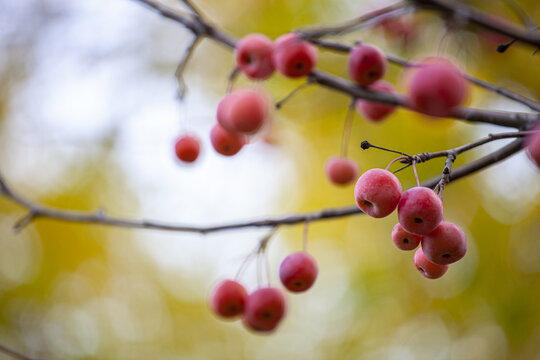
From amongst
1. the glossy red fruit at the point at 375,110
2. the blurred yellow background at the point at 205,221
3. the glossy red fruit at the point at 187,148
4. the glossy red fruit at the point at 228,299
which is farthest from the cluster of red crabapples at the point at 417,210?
the blurred yellow background at the point at 205,221

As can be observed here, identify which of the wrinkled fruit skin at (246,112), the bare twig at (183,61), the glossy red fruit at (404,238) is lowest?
the glossy red fruit at (404,238)

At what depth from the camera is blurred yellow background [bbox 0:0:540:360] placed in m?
3.61

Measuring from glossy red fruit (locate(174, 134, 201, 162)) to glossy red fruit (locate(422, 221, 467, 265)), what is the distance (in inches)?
40.8

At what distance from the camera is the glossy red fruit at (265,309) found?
1.41 m

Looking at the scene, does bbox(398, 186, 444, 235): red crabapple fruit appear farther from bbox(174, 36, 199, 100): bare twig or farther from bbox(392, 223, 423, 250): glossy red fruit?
bbox(174, 36, 199, 100): bare twig

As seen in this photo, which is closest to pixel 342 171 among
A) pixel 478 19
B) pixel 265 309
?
pixel 265 309

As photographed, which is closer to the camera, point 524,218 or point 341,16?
point 524,218

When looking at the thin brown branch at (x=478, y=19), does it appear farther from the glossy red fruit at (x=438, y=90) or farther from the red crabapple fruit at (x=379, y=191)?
the red crabapple fruit at (x=379, y=191)

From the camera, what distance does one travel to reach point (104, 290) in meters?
5.52

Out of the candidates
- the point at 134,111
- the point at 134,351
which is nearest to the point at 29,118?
the point at 134,111

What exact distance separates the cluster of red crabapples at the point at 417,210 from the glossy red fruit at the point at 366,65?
31 cm

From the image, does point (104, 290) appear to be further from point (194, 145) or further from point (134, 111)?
point (194, 145)

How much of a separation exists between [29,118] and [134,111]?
1391mm

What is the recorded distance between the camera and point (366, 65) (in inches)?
45.6
